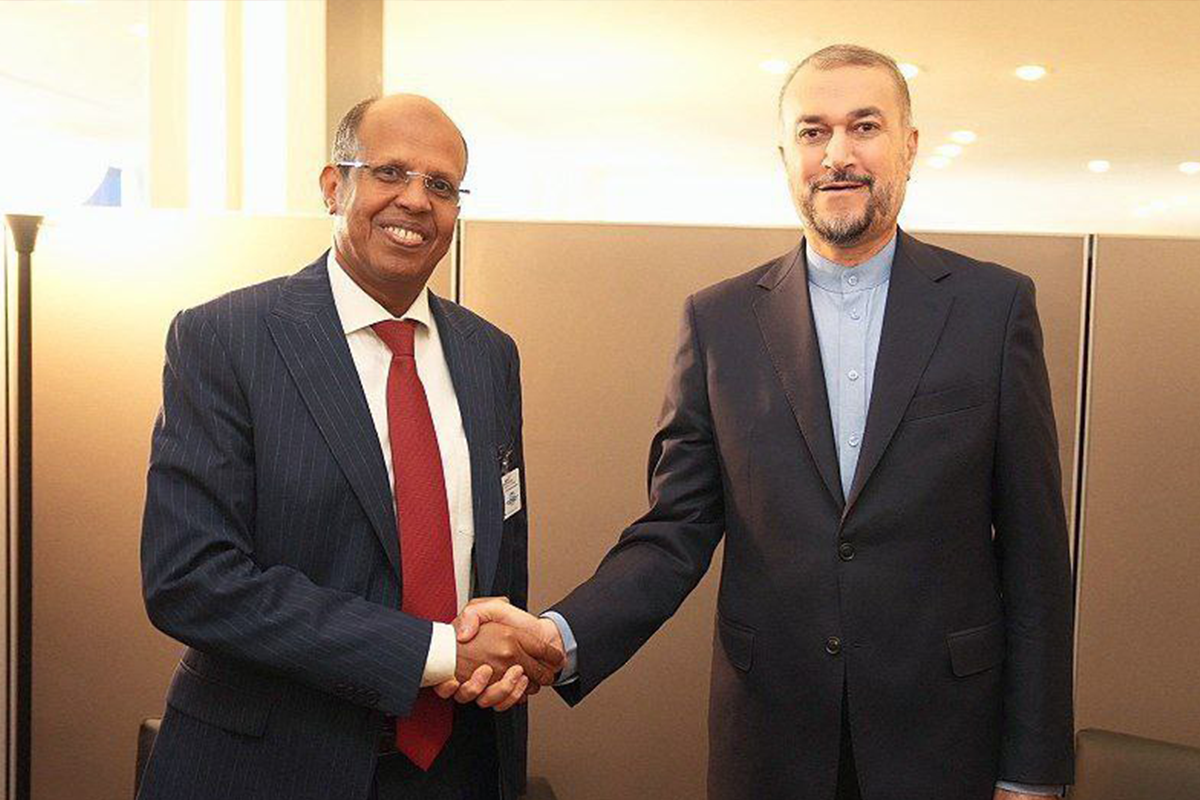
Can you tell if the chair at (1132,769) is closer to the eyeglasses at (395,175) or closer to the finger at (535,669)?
the finger at (535,669)

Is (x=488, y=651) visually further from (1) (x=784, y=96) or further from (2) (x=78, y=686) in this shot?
(2) (x=78, y=686)

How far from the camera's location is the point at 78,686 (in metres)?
2.72

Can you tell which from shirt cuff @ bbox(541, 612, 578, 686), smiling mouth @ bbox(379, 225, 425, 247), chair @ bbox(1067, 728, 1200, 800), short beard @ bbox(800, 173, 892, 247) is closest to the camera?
smiling mouth @ bbox(379, 225, 425, 247)

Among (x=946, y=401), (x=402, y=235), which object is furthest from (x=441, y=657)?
(x=946, y=401)

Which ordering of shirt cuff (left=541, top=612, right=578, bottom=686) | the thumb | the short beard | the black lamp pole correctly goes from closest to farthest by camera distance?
the thumb < the short beard < shirt cuff (left=541, top=612, right=578, bottom=686) < the black lamp pole

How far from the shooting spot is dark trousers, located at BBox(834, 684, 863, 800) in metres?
1.80

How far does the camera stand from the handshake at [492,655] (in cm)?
165

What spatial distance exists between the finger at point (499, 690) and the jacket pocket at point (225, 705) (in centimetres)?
32

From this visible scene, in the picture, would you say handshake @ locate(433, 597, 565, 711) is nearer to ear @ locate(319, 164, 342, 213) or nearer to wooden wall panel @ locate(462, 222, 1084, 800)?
ear @ locate(319, 164, 342, 213)

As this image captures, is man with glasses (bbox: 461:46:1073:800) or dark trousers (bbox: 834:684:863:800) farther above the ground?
man with glasses (bbox: 461:46:1073:800)

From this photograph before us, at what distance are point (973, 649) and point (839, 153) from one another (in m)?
0.85

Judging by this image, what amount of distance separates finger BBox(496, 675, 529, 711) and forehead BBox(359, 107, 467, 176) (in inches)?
33.0

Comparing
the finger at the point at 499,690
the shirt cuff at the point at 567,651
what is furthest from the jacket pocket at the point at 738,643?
the finger at the point at 499,690

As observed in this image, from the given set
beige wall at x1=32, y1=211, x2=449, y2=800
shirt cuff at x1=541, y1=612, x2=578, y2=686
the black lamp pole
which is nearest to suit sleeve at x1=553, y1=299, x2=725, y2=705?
shirt cuff at x1=541, y1=612, x2=578, y2=686
